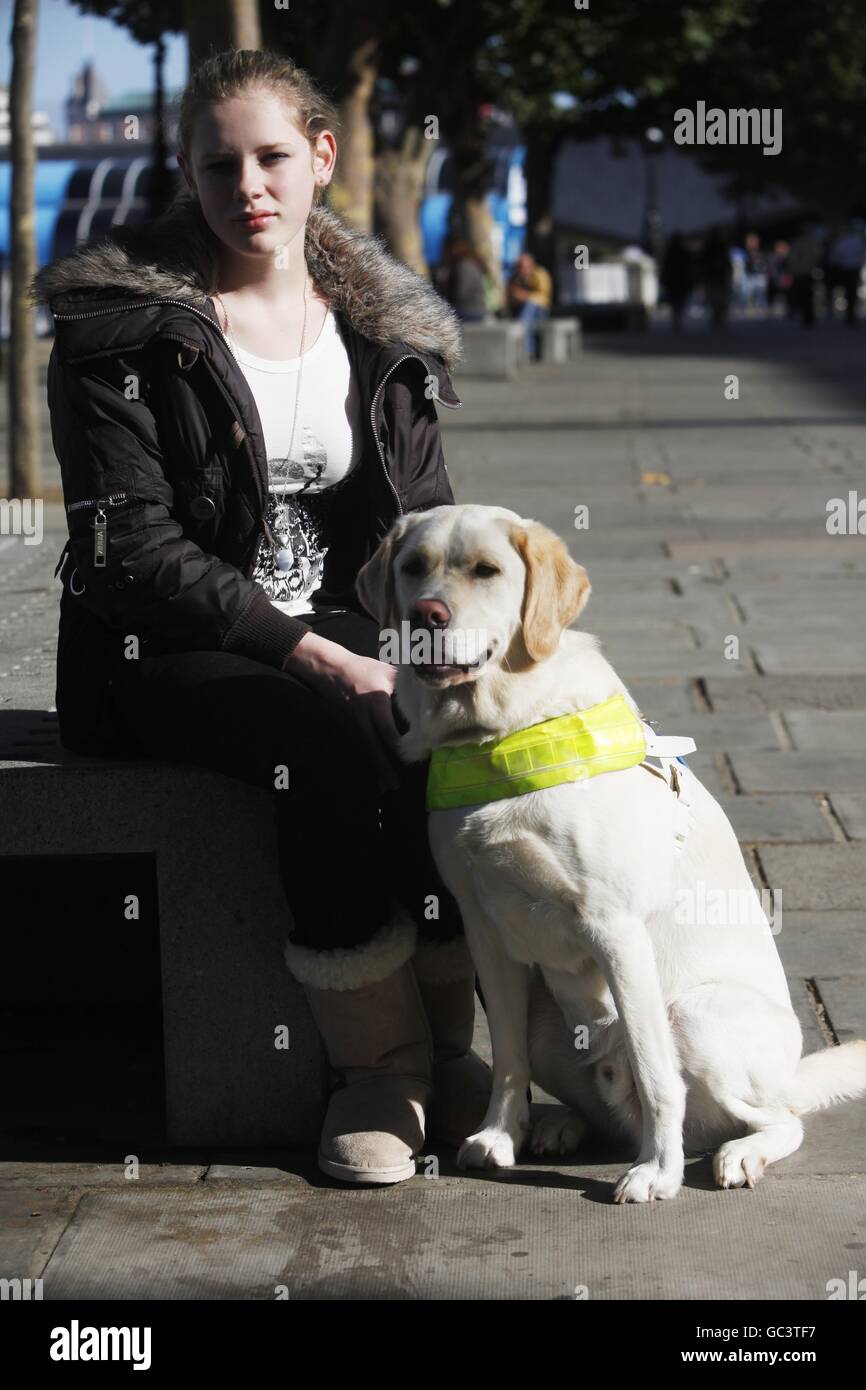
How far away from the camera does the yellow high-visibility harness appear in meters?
3.44

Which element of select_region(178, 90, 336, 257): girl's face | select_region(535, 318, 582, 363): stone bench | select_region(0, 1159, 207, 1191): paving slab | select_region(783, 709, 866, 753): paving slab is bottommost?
select_region(0, 1159, 207, 1191): paving slab

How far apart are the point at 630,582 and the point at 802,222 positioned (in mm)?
82932

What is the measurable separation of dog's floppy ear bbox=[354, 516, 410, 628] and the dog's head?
0.04 meters

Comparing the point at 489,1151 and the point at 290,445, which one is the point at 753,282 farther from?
the point at 489,1151

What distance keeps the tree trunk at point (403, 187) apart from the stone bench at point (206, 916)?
24.9 m

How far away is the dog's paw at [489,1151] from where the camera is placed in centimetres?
367

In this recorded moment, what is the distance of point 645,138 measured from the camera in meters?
52.5

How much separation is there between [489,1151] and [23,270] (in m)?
9.28

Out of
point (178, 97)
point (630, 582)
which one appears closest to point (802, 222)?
point (630, 582)

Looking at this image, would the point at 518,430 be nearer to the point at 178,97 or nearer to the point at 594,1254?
the point at 178,97

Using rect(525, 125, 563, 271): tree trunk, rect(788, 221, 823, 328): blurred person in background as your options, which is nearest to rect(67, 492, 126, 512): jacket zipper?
rect(788, 221, 823, 328): blurred person in background

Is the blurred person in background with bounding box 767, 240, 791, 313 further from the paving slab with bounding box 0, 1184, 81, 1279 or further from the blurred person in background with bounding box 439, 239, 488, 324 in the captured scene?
the paving slab with bounding box 0, 1184, 81, 1279

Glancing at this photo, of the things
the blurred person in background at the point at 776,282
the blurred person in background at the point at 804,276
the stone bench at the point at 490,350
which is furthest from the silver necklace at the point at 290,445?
the blurred person in background at the point at 776,282
